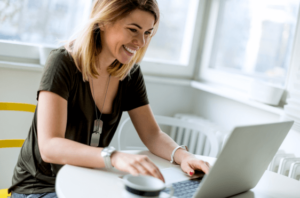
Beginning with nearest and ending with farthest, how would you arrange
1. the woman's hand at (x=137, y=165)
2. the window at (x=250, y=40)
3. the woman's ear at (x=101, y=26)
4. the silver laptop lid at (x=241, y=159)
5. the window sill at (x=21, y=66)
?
the silver laptop lid at (x=241, y=159)
the woman's hand at (x=137, y=165)
the woman's ear at (x=101, y=26)
the window sill at (x=21, y=66)
the window at (x=250, y=40)

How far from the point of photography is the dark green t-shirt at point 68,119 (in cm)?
116

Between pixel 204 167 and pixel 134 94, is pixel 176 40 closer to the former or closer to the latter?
pixel 134 94

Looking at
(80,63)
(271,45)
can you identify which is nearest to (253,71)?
(271,45)

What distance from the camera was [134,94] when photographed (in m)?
1.44

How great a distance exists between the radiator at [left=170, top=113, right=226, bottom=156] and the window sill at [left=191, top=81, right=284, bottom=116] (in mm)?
214

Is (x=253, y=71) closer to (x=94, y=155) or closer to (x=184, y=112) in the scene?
(x=184, y=112)

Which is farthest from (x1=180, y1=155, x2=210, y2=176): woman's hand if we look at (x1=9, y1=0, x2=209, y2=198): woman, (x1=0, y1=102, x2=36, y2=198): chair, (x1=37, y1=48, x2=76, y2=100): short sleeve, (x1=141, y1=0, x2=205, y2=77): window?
(x1=141, y1=0, x2=205, y2=77): window

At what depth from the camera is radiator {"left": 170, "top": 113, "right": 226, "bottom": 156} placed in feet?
6.65

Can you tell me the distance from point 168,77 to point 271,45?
2.50 ft

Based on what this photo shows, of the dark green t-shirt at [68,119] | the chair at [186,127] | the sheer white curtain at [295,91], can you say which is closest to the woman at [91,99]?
the dark green t-shirt at [68,119]

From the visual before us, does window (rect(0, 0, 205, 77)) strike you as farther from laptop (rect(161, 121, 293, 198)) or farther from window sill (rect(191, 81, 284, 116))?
laptop (rect(161, 121, 293, 198))

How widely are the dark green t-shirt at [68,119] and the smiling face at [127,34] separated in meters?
Answer: 0.16

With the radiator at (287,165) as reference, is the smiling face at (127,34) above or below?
above

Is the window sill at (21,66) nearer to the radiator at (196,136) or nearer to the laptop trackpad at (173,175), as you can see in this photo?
the radiator at (196,136)
